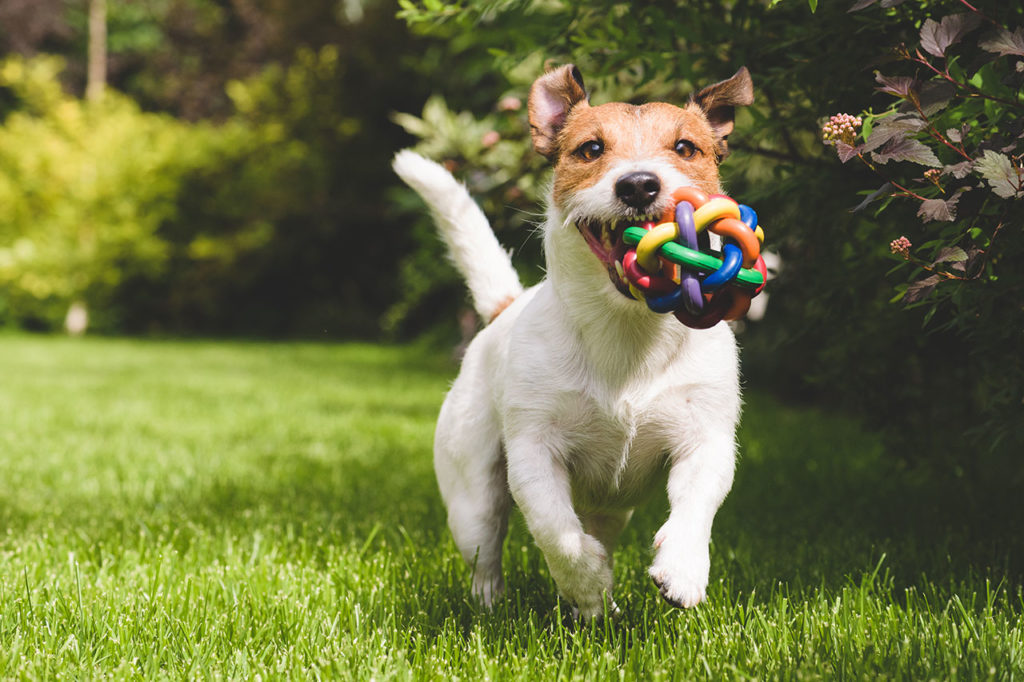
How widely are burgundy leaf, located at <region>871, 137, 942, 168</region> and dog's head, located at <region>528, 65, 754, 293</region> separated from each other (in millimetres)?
480

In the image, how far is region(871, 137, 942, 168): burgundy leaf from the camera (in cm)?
197

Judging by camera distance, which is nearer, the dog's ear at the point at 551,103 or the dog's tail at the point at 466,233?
the dog's ear at the point at 551,103

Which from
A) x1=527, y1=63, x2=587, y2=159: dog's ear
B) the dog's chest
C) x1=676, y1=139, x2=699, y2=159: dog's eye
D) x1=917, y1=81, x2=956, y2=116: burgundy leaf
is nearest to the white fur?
the dog's chest

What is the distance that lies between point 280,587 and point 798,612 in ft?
5.03

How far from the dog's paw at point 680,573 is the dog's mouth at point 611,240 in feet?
2.05

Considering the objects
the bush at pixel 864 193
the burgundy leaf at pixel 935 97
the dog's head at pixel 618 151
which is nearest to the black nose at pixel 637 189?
the dog's head at pixel 618 151

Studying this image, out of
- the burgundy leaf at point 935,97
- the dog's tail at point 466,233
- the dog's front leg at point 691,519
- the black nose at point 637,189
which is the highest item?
the burgundy leaf at point 935,97

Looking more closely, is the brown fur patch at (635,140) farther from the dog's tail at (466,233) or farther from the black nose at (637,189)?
the dog's tail at (466,233)

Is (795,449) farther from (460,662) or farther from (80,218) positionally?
(80,218)

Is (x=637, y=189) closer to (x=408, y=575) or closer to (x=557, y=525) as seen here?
(x=557, y=525)

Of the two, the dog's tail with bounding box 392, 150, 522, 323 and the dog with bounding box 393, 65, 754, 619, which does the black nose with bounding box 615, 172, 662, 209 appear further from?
the dog's tail with bounding box 392, 150, 522, 323

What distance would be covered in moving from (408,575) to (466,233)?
3.87ft

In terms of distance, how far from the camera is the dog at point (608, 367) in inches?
89.7

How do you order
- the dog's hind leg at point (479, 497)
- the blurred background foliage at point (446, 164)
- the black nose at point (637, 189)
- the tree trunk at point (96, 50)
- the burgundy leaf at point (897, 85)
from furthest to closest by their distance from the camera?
the tree trunk at point (96, 50)
the dog's hind leg at point (479, 497)
the blurred background foliage at point (446, 164)
the black nose at point (637, 189)
the burgundy leaf at point (897, 85)
